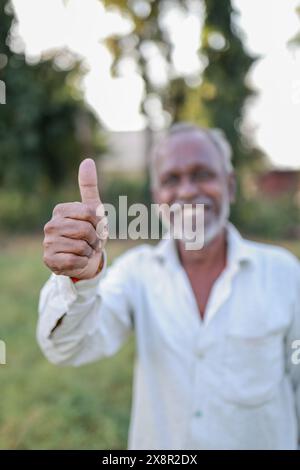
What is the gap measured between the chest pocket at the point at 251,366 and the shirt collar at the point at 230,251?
0.26 meters

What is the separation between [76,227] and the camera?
1087 mm

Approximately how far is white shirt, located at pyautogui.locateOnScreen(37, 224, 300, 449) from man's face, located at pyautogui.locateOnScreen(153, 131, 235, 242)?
→ 0.55 ft

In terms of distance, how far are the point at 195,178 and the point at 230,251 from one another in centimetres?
30

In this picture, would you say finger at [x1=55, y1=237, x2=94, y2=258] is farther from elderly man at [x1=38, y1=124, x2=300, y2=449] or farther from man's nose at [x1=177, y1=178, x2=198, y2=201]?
man's nose at [x1=177, y1=178, x2=198, y2=201]

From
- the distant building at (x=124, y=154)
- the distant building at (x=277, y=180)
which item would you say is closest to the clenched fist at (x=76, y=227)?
the distant building at (x=124, y=154)

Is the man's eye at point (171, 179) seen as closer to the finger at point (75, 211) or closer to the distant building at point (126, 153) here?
the finger at point (75, 211)

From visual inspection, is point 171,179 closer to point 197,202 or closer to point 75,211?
point 197,202

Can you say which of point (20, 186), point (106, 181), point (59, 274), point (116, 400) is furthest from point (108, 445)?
point (106, 181)

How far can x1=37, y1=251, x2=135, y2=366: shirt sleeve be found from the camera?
126cm

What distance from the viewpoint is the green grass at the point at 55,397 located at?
267 centimetres

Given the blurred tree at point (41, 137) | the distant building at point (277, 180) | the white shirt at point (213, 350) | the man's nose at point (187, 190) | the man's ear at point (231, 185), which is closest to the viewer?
the white shirt at point (213, 350)

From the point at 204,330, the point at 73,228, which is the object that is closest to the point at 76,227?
the point at 73,228

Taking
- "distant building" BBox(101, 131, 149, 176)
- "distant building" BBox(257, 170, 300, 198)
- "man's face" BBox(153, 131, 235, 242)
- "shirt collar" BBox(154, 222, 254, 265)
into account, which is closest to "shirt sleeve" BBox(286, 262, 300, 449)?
"shirt collar" BBox(154, 222, 254, 265)
